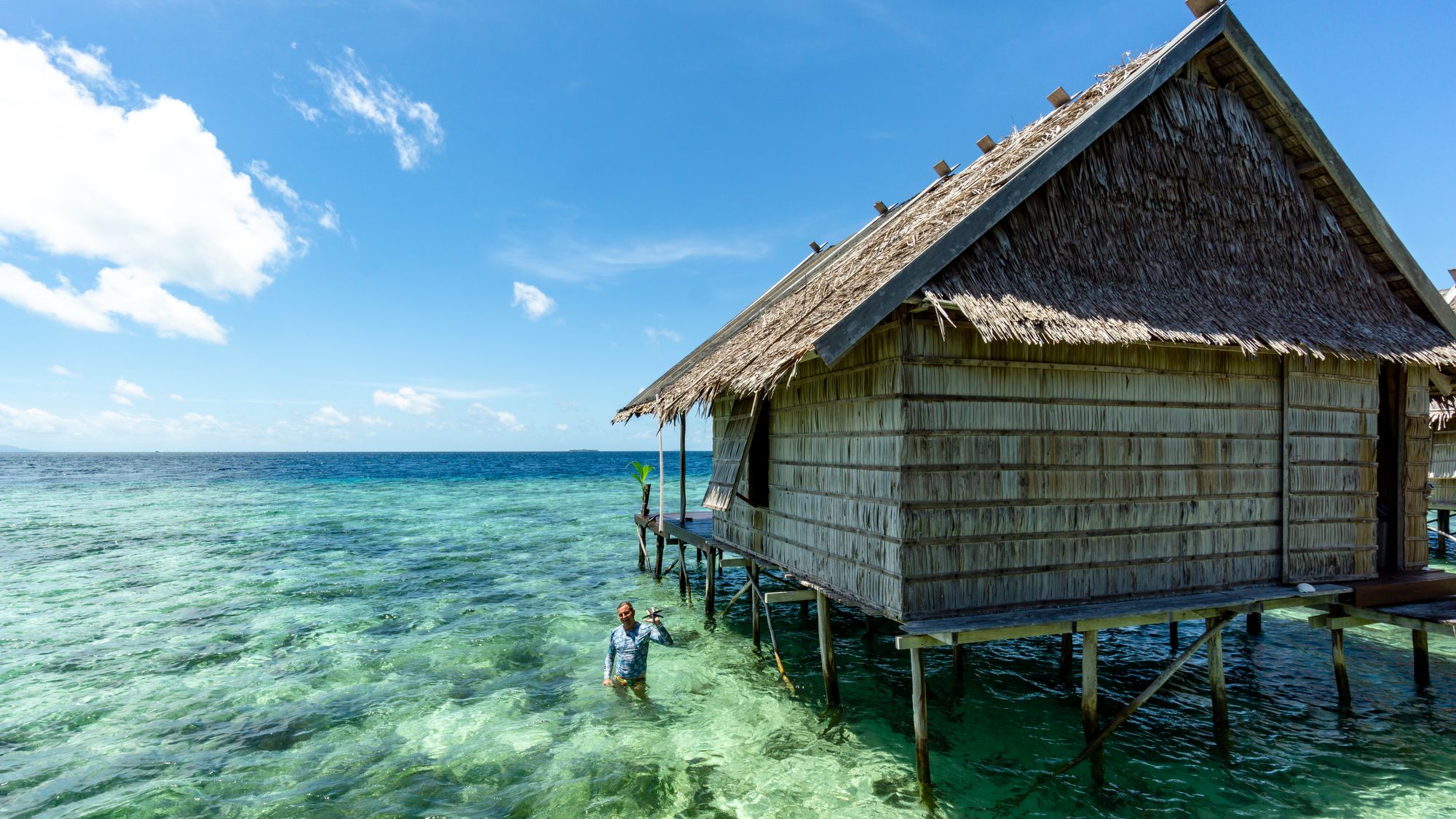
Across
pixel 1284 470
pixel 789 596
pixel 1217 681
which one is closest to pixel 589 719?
pixel 789 596

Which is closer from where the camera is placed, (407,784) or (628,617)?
(407,784)

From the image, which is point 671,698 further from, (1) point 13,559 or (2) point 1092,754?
(1) point 13,559

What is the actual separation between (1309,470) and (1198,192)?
3073 mm

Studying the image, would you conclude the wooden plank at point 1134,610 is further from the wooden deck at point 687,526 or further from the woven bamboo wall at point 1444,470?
the woven bamboo wall at point 1444,470

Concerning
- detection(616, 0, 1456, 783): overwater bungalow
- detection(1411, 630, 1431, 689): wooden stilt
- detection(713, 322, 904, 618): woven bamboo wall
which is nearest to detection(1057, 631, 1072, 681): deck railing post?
detection(616, 0, 1456, 783): overwater bungalow

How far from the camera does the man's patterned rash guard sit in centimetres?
806

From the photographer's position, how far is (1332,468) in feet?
24.2

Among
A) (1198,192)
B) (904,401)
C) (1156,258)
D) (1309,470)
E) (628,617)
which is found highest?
(1198,192)

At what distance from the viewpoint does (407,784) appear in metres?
6.27

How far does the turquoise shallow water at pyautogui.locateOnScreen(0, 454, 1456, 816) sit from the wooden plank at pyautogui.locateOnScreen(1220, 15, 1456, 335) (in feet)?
14.4

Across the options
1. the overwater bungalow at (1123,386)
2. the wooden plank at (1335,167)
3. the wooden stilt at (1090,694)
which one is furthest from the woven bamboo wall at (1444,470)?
the wooden stilt at (1090,694)

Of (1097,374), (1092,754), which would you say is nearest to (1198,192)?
(1097,374)

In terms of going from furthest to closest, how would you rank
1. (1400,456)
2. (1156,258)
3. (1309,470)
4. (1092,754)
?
1. (1400,456)
2. (1309,470)
3. (1156,258)
4. (1092,754)

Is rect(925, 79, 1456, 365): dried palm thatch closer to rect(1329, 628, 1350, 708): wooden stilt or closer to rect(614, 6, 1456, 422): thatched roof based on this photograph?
rect(614, 6, 1456, 422): thatched roof
